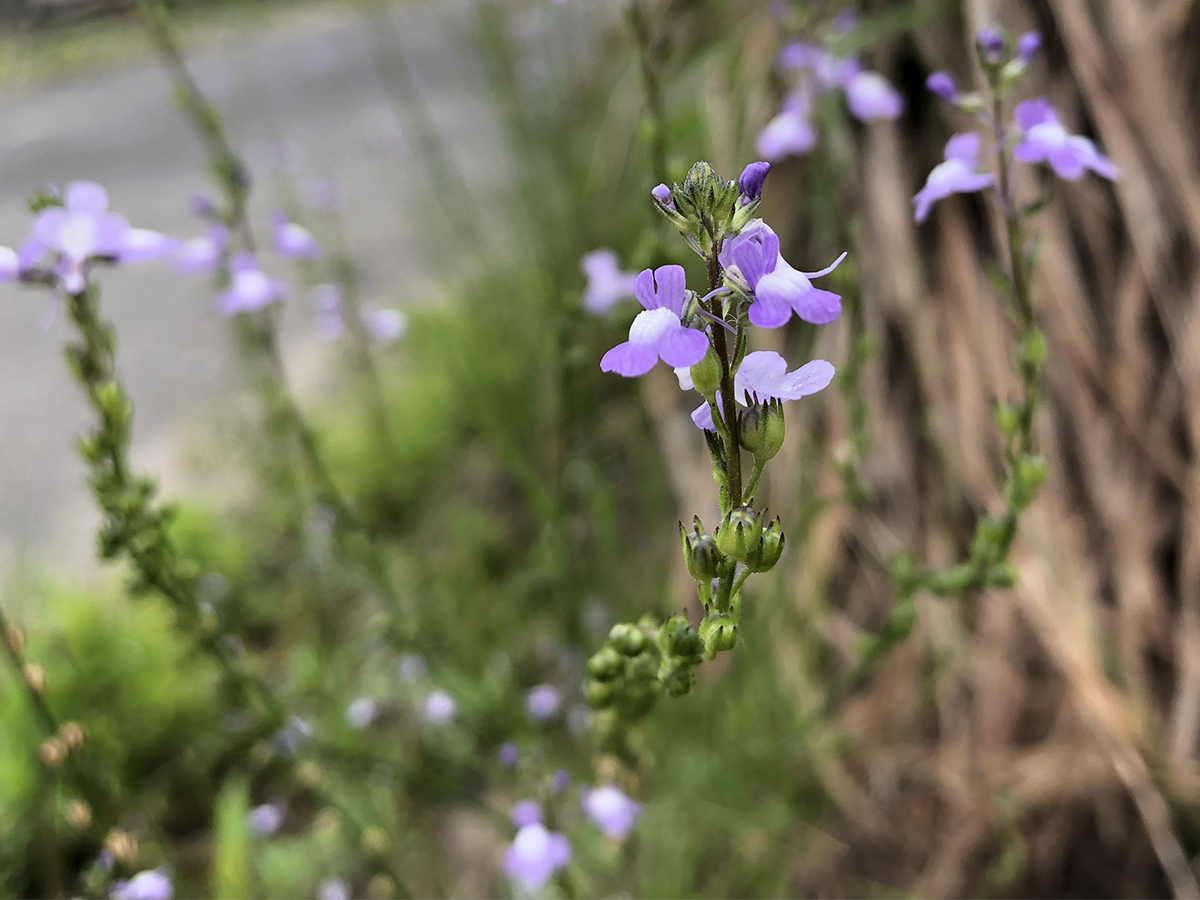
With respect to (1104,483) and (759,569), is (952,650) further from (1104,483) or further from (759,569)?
(759,569)

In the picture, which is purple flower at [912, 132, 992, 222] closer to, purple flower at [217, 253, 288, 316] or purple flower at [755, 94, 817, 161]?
purple flower at [755, 94, 817, 161]

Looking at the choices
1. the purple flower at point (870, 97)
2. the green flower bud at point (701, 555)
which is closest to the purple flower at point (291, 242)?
the purple flower at point (870, 97)

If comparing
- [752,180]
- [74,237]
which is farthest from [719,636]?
[74,237]

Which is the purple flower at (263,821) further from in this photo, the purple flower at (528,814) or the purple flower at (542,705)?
the purple flower at (528,814)

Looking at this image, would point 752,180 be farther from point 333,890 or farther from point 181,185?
point 181,185

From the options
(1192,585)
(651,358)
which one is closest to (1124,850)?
(1192,585)

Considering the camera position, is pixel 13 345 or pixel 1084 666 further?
pixel 13 345

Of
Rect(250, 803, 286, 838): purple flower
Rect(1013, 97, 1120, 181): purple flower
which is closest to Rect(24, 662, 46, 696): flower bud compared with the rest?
Rect(250, 803, 286, 838): purple flower
